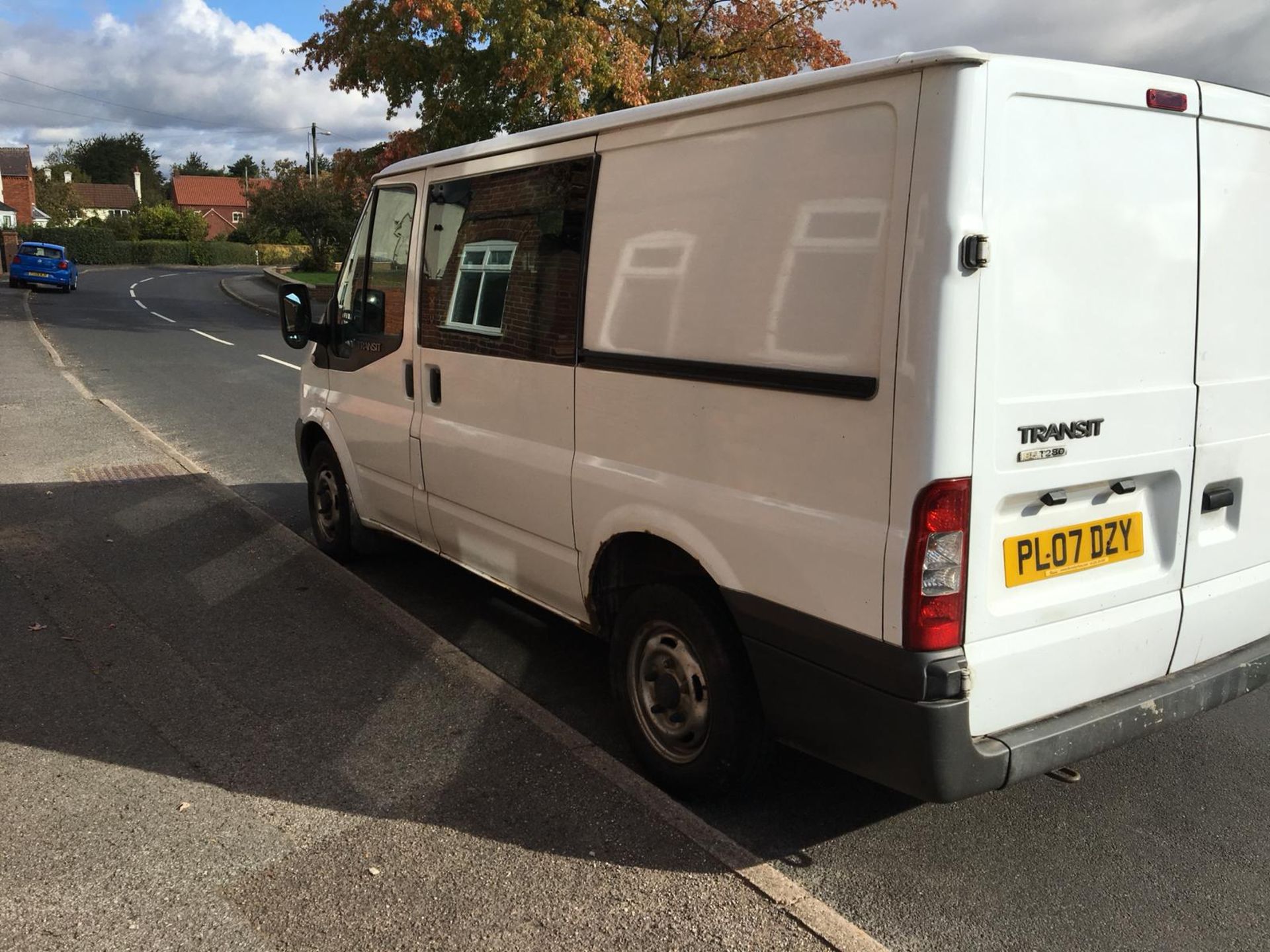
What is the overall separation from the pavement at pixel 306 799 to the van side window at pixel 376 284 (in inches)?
51.3

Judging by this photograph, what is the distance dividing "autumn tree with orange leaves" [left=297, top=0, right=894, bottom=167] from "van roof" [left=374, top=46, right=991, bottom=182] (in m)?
13.5

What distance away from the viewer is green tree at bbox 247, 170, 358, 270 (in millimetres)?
48562

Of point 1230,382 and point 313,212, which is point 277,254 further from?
point 1230,382

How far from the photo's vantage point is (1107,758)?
382 cm

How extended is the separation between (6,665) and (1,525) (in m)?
2.67

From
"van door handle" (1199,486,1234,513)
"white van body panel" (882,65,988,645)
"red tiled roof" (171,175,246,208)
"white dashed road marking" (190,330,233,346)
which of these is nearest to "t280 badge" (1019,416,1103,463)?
"white van body panel" (882,65,988,645)

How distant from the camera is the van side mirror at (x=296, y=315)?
570cm

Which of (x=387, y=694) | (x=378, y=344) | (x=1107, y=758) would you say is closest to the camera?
(x=1107, y=758)

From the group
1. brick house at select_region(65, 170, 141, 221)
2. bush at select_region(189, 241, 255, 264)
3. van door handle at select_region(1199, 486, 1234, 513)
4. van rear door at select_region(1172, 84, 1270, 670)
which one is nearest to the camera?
van rear door at select_region(1172, 84, 1270, 670)

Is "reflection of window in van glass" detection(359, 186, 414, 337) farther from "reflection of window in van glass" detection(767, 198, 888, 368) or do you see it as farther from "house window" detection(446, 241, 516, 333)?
"reflection of window in van glass" detection(767, 198, 888, 368)

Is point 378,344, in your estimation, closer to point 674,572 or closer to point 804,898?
point 674,572

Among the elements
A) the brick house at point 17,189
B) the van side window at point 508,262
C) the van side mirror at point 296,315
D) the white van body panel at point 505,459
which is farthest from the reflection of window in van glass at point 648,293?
the brick house at point 17,189

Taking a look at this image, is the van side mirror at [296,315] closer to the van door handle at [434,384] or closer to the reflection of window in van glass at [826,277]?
the van door handle at [434,384]

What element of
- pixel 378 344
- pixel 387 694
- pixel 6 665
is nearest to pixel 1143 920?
pixel 387 694
